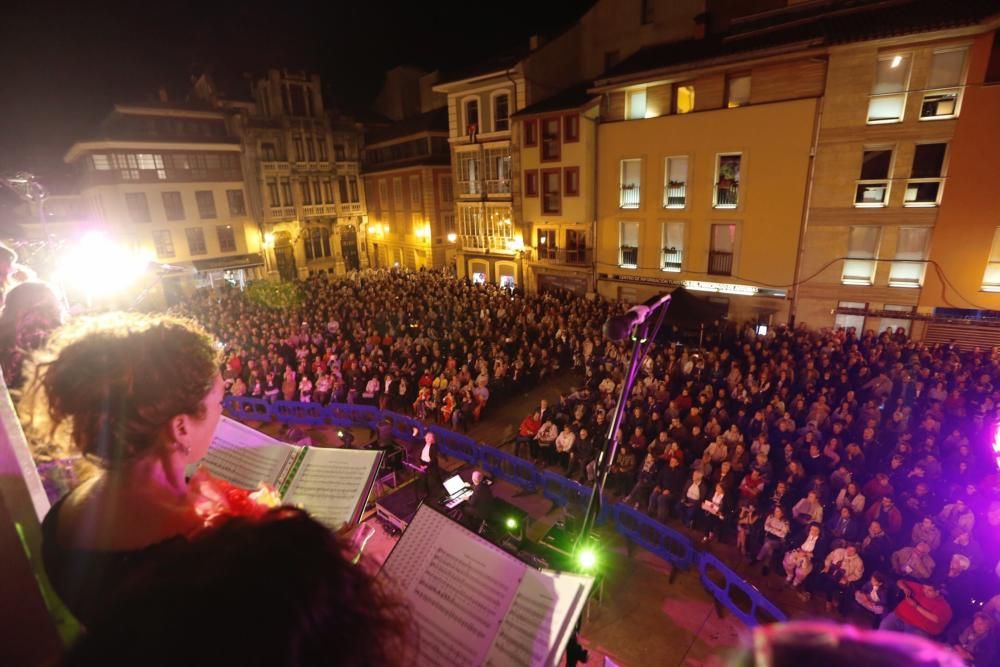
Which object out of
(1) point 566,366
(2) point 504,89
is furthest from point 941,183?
(2) point 504,89

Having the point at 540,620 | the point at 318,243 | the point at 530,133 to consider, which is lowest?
the point at 318,243

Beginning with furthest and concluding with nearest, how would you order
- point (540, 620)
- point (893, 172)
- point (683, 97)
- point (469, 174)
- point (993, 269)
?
point (469, 174), point (683, 97), point (893, 172), point (993, 269), point (540, 620)

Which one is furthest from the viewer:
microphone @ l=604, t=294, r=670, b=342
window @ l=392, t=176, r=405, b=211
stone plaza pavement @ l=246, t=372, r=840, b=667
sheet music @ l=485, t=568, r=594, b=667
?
window @ l=392, t=176, r=405, b=211

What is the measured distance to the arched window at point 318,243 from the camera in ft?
125

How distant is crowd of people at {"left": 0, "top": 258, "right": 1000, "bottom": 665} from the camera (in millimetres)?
1775

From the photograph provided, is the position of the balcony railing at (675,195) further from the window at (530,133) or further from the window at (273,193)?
the window at (273,193)

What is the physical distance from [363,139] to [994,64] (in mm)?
37306

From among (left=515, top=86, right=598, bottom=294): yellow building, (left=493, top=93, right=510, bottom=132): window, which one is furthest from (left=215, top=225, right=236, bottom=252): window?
(left=515, top=86, right=598, bottom=294): yellow building

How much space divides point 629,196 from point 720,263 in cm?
505

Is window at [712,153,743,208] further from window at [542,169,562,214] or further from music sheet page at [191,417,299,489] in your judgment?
music sheet page at [191,417,299,489]

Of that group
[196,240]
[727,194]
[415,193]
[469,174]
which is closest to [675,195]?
[727,194]

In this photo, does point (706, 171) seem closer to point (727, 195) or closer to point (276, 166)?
point (727, 195)

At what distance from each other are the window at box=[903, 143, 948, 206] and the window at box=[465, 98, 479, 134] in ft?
65.3

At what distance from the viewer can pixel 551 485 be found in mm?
10297
